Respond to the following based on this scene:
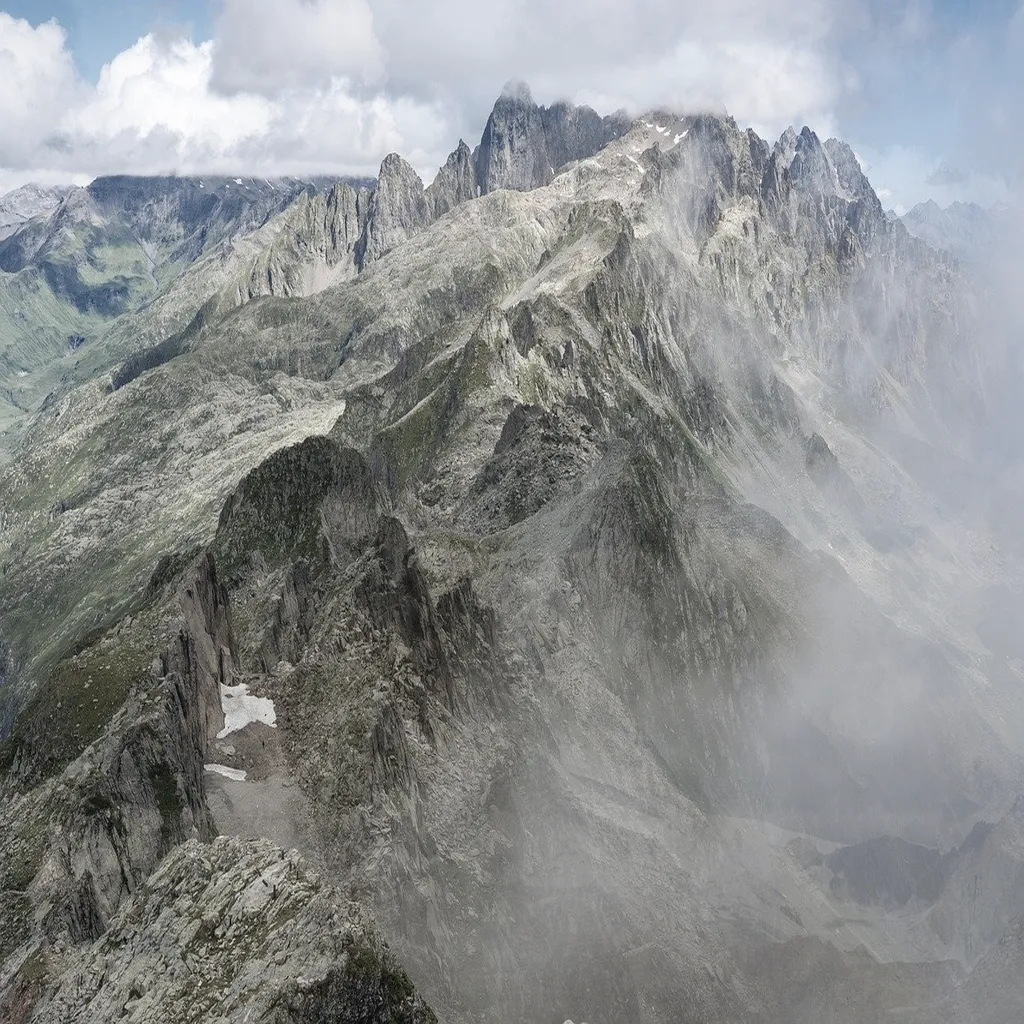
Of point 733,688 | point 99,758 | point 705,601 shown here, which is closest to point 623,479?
point 705,601

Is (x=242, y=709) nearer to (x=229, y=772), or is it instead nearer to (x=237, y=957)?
(x=229, y=772)

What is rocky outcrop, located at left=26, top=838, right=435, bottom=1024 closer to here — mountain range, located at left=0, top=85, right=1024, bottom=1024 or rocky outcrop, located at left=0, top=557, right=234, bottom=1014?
mountain range, located at left=0, top=85, right=1024, bottom=1024

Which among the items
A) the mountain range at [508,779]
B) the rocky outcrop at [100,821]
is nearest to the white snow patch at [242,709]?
the mountain range at [508,779]

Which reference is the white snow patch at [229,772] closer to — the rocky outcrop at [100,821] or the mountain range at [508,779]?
the mountain range at [508,779]

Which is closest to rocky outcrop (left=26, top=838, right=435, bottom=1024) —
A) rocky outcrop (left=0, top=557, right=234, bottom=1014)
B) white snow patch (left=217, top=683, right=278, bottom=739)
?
A: rocky outcrop (left=0, top=557, right=234, bottom=1014)

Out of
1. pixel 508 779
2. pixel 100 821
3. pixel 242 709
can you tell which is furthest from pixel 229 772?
pixel 508 779

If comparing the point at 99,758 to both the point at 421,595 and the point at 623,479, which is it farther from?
the point at 623,479
